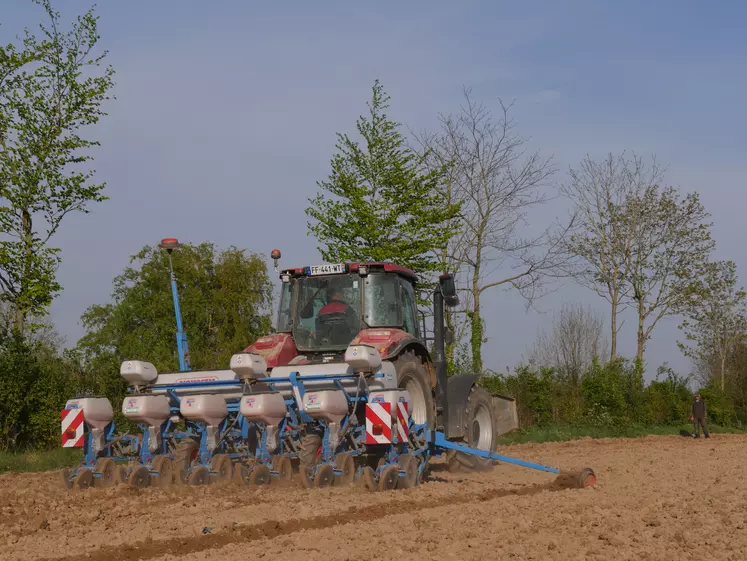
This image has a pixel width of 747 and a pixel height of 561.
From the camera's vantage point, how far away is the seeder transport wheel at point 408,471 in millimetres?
9797

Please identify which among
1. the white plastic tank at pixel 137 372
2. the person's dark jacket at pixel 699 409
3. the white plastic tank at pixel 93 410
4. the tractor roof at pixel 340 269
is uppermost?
the tractor roof at pixel 340 269

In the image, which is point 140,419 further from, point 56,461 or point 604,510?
point 604,510

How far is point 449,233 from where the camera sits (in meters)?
23.8

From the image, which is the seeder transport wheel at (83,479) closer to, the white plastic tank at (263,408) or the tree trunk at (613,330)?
the white plastic tank at (263,408)

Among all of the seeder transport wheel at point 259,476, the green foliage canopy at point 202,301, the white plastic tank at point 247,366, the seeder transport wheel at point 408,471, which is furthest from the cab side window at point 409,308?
the green foliage canopy at point 202,301

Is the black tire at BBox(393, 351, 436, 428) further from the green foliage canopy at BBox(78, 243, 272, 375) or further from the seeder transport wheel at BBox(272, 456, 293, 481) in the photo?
the green foliage canopy at BBox(78, 243, 272, 375)

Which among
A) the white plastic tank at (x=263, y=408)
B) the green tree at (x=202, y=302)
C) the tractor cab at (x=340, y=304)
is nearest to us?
the white plastic tank at (x=263, y=408)

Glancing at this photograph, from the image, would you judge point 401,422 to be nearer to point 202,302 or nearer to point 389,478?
point 389,478

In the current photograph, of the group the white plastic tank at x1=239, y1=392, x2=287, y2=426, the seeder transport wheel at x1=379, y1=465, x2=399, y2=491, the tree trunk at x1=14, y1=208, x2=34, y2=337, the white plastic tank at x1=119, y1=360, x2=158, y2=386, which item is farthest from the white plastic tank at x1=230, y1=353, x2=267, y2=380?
the tree trunk at x1=14, y1=208, x2=34, y2=337

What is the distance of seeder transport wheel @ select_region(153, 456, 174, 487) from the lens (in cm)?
1023

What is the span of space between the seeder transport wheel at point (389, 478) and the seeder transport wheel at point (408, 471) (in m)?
0.16

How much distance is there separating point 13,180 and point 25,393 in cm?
469

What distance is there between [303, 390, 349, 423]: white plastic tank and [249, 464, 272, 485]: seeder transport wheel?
739mm

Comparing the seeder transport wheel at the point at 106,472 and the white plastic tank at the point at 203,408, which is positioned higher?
the white plastic tank at the point at 203,408
